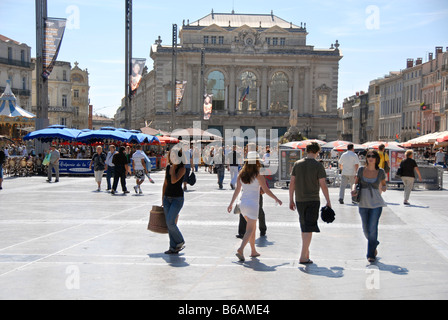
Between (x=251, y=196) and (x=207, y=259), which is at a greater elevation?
(x=251, y=196)

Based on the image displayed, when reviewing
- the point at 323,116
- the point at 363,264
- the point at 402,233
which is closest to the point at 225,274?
the point at 363,264

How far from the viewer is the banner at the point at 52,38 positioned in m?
24.2

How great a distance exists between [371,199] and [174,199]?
286 cm

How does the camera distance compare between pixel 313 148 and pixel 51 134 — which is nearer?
pixel 313 148

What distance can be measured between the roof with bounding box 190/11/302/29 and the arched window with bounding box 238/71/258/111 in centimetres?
822

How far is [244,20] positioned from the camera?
83.9 m

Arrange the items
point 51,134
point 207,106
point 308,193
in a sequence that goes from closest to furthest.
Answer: point 308,193 < point 51,134 < point 207,106

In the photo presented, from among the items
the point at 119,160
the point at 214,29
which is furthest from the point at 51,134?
the point at 214,29

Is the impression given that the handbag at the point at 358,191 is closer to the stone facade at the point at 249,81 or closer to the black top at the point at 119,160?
the black top at the point at 119,160

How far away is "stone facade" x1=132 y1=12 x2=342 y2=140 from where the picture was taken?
75.8 meters

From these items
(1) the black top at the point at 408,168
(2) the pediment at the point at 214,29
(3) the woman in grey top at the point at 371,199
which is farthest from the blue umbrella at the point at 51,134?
(2) the pediment at the point at 214,29

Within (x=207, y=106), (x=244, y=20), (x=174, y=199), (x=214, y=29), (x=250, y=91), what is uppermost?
(x=244, y=20)

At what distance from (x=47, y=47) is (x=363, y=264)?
1918 cm

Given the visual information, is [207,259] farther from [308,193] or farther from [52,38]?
[52,38]
